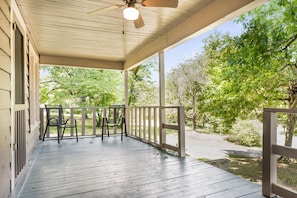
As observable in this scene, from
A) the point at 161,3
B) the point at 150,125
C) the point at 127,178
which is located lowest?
the point at 127,178

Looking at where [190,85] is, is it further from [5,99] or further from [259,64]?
[5,99]

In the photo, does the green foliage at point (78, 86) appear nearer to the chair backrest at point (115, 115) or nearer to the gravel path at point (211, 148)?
the chair backrest at point (115, 115)

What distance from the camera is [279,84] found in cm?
567

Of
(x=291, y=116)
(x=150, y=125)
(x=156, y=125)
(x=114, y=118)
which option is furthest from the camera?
(x=291, y=116)

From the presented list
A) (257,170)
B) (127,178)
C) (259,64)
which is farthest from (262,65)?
(127,178)

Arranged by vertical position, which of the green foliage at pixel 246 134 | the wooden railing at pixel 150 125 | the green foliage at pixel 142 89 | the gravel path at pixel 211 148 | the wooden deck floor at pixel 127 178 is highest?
the green foliage at pixel 142 89

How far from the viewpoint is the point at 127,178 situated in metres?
2.54

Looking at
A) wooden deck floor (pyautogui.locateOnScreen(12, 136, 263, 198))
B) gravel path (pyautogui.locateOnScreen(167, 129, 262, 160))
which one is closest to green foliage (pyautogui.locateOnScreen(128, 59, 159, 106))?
gravel path (pyautogui.locateOnScreen(167, 129, 262, 160))

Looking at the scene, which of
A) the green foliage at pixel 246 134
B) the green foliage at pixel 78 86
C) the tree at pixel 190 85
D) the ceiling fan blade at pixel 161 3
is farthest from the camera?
the tree at pixel 190 85

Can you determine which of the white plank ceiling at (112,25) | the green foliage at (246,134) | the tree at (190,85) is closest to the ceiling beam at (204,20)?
the white plank ceiling at (112,25)

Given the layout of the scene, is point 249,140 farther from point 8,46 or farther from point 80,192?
point 8,46

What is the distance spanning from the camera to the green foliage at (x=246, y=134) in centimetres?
687

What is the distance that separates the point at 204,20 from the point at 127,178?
95.0 inches

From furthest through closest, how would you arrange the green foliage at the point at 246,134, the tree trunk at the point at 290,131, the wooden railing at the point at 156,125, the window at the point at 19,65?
the green foliage at the point at 246,134
the tree trunk at the point at 290,131
the wooden railing at the point at 156,125
the window at the point at 19,65
